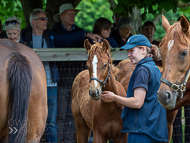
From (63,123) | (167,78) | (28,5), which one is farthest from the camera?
(28,5)

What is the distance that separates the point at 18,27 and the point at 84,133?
2.20 meters

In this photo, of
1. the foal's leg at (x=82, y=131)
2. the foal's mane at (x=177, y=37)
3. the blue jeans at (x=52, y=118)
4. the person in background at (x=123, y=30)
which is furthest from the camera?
the person in background at (x=123, y=30)

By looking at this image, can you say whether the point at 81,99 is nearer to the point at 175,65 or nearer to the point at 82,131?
the point at 82,131

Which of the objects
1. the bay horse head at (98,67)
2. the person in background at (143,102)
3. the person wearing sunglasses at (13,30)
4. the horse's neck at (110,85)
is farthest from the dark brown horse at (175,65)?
the person wearing sunglasses at (13,30)

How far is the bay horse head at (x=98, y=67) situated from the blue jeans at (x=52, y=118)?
1659 mm

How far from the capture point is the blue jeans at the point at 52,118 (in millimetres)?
5047

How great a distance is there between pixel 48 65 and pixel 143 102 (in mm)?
Answer: 2651

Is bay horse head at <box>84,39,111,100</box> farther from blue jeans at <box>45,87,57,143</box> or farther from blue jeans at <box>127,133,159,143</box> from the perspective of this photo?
blue jeans at <box>45,87,57,143</box>

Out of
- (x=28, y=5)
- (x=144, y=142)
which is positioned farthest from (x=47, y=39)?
(x=144, y=142)

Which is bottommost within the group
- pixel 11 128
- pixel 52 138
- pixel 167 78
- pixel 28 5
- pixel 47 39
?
pixel 52 138

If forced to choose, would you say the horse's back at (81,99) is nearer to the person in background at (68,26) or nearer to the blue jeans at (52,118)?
the blue jeans at (52,118)

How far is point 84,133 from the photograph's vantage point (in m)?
4.88

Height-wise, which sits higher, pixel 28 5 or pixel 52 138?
pixel 28 5

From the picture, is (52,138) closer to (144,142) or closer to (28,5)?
(144,142)
